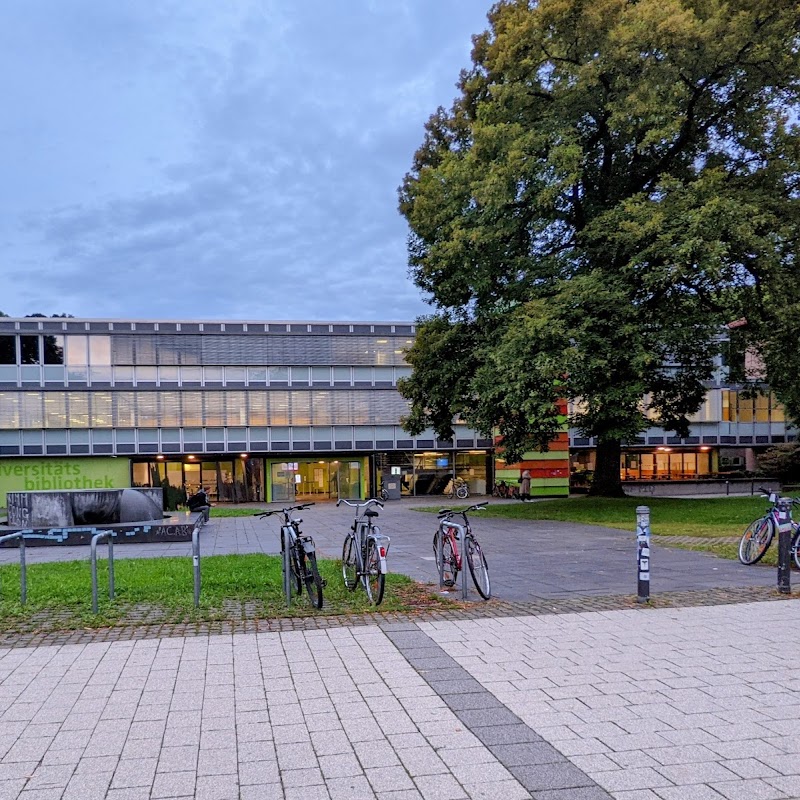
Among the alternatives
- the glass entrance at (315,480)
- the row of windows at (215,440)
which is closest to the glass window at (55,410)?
the row of windows at (215,440)

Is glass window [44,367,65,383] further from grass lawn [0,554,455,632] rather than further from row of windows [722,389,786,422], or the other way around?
row of windows [722,389,786,422]

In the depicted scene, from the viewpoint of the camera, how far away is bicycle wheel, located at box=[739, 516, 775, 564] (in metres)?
10.5

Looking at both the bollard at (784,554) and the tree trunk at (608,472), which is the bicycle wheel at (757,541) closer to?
the bollard at (784,554)

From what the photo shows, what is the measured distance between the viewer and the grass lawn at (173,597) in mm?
7691

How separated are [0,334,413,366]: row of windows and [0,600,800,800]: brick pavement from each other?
31308 mm

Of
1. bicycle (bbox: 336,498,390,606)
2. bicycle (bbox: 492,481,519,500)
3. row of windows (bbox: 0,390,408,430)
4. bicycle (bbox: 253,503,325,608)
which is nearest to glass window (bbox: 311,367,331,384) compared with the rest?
row of windows (bbox: 0,390,408,430)

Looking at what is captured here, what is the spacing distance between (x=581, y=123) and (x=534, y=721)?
20.7 meters

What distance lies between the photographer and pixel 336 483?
136ft

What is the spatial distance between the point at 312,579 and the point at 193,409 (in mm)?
33030

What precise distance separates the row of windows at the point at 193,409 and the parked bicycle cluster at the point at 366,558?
29.0 meters

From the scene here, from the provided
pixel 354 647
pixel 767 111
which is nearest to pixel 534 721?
pixel 354 647

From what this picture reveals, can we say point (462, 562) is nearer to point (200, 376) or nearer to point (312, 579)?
point (312, 579)

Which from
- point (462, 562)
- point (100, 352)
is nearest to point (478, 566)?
point (462, 562)

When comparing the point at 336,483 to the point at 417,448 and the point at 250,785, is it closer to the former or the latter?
the point at 417,448
